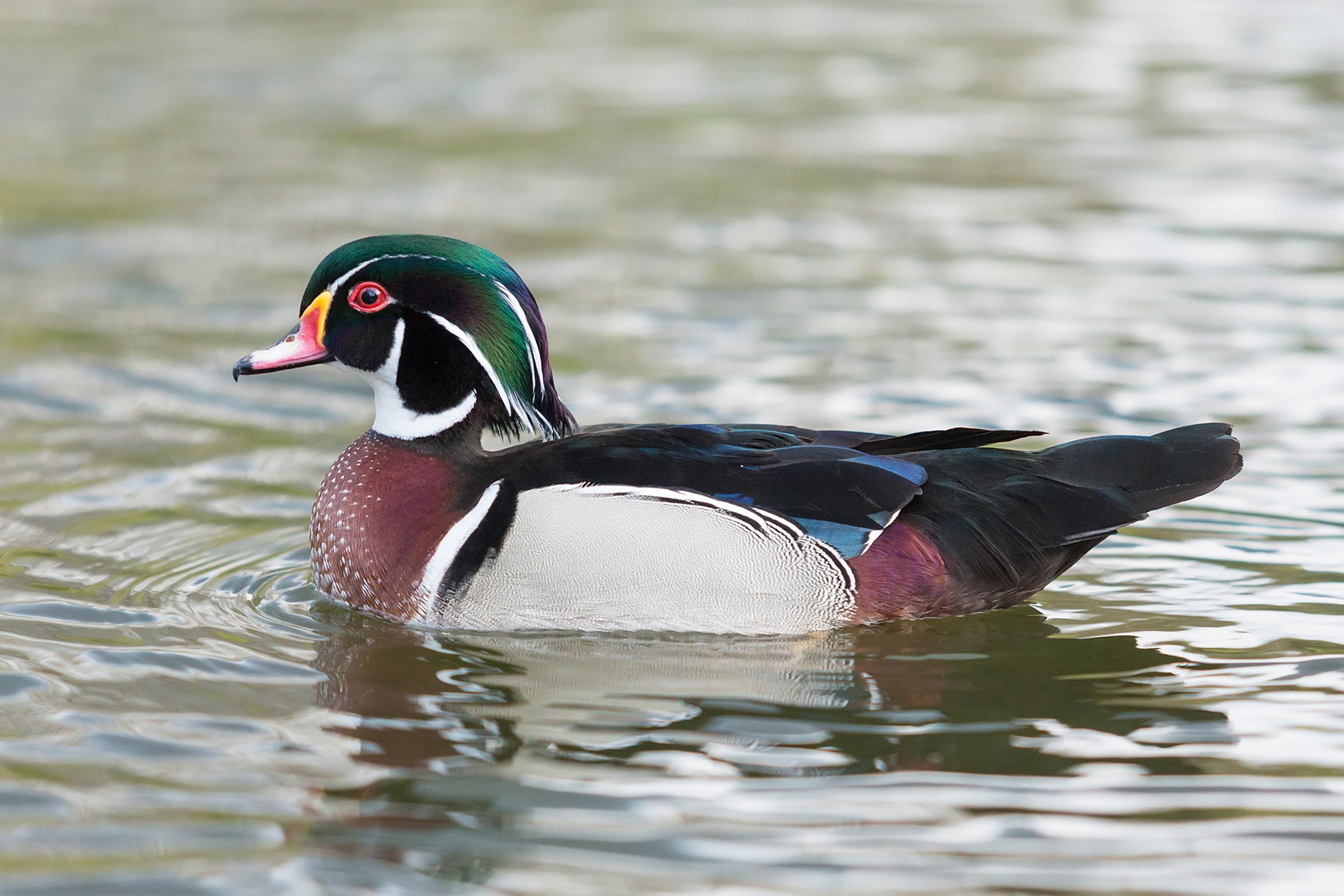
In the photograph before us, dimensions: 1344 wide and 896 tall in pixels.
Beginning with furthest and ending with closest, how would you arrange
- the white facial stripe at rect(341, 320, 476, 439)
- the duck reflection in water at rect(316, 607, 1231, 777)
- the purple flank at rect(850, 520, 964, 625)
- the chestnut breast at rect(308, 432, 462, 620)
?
the white facial stripe at rect(341, 320, 476, 439)
the chestnut breast at rect(308, 432, 462, 620)
the purple flank at rect(850, 520, 964, 625)
the duck reflection in water at rect(316, 607, 1231, 777)

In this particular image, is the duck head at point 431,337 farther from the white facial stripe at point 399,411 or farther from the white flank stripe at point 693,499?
the white flank stripe at point 693,499

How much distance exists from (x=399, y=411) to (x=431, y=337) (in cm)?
35

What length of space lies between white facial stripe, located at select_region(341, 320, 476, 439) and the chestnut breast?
0.07 metres

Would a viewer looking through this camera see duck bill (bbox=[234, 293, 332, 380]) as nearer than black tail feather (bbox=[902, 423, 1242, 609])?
No

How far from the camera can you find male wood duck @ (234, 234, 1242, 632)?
6363 mm

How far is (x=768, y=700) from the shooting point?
5.92 meters

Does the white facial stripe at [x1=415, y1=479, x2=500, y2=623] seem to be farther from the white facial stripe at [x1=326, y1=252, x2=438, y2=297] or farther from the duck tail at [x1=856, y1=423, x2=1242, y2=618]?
the duck tail at [x1=856, y1=423, x2=1242, y2=618]

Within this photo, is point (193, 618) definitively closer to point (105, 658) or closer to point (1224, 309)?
point (105, 658)

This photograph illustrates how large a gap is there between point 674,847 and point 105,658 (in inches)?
95.1

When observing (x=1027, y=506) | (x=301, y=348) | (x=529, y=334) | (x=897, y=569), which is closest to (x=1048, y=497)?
(x=1027, y=506)

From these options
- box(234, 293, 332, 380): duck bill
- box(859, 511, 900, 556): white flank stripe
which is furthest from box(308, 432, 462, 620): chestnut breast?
box(859, 511, 900, 556): white flank stripe

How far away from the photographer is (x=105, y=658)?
245 inches

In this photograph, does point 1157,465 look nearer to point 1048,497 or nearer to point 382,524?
point 1048,497

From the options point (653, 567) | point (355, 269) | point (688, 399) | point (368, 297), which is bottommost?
point (653, 567)
